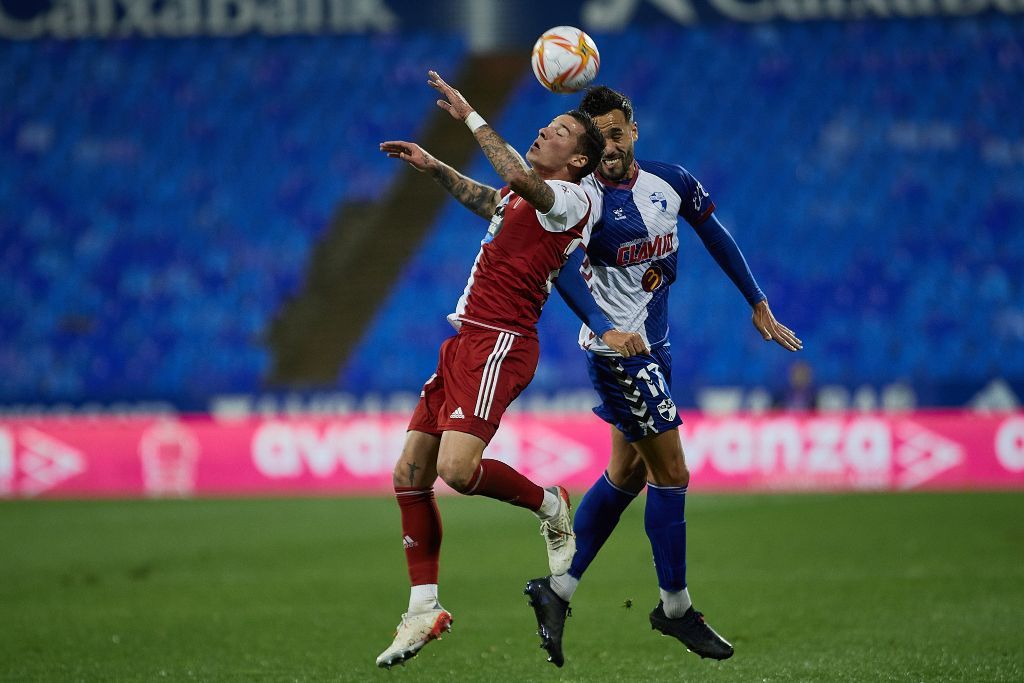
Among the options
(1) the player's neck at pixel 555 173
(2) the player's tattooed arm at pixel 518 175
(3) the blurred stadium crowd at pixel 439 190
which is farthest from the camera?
(3) the blurred stadium crowd at pixel 439 190

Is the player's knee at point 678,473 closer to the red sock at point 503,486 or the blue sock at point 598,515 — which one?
the blue sock at point 598,515

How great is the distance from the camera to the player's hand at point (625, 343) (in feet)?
16.7

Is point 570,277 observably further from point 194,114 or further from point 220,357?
point 194,114

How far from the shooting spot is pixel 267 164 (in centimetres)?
1973

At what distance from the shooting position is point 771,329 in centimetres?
589

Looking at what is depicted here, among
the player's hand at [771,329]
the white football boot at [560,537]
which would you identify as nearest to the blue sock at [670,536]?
the white football boot at [560,537]

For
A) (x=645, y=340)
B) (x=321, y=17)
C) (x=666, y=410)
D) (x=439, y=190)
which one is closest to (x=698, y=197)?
(x=645, y=340)

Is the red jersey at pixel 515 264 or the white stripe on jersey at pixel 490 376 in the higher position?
→ the red jersey at pixel 515 264

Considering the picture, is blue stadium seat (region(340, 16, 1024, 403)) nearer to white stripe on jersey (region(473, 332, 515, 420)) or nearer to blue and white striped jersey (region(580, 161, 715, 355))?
blue and white striped jersey (region(580, 161, 715, 355))

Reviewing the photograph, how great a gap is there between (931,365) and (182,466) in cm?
996

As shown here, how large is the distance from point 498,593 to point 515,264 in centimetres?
369

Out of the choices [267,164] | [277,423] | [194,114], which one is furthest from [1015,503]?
[194,114]

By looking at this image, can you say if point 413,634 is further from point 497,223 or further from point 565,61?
point 565,61

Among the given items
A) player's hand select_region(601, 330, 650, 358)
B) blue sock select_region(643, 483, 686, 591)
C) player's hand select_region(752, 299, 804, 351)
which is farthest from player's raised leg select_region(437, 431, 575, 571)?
player's hand select_region(752, 299, 804, 351)
